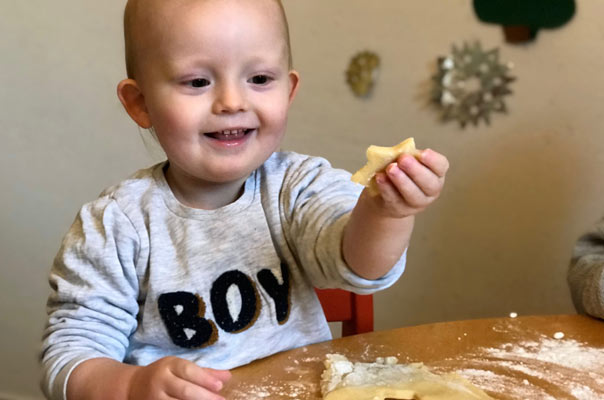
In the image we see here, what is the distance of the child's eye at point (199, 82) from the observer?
79cm

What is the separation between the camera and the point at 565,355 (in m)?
0.81

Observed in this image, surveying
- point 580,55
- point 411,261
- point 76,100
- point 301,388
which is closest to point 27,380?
point 76,100

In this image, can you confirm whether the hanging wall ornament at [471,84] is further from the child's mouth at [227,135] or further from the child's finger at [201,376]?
the child's finger at [201,376]

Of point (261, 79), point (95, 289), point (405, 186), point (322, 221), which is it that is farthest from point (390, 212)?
point (95, 289)

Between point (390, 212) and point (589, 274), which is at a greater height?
point (390, 212)

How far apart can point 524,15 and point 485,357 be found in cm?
83

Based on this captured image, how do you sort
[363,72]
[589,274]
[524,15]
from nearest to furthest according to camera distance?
[589,274], [524,15], [363,72]

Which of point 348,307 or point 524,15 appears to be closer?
point 348,307

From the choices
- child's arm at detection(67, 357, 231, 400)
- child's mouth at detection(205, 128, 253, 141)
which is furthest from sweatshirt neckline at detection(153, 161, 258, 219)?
child's arm at detection(67, 357, 231, 400)

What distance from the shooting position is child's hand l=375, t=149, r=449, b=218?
0.62 metres

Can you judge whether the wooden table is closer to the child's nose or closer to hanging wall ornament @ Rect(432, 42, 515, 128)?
the child's nose

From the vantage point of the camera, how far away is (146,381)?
0.64m

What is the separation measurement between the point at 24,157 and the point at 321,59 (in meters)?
0.92

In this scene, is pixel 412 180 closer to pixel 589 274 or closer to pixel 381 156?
pixel 381 156
